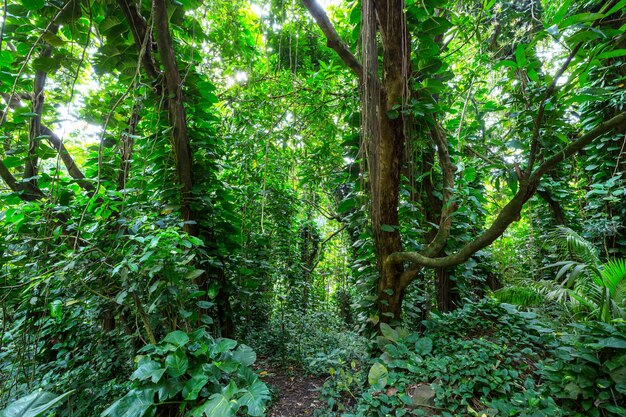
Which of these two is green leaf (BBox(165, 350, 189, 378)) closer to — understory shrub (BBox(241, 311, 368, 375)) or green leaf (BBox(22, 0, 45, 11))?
green leaf (BBox(22, 0, 45, 11))

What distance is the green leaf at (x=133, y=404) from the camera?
1168mm

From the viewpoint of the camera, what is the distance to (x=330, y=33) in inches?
72.3

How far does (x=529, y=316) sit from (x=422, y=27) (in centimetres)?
207

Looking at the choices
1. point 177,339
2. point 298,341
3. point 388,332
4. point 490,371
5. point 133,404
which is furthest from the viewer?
point 298,341

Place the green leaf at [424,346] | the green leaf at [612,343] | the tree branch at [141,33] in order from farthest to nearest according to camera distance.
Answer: the green leaf at [424,346] < the tree branch at [141,33] < the green leaf at [612,343]

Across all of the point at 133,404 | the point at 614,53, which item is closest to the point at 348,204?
the point at 614,53

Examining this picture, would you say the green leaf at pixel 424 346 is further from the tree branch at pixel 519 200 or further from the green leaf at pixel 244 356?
the green leaf at pixel 244 356

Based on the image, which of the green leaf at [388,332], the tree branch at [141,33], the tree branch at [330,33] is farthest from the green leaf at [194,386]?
the tree branch at [330,33]

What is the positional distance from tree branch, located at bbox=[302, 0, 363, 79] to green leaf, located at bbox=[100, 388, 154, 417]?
2004 mm

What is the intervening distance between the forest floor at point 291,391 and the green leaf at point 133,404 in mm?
1211

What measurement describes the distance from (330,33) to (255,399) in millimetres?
1944

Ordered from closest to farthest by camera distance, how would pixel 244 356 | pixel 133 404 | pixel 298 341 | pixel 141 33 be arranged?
pixel 133 404 → pixel 244 356 → pixel 141 33 → pixel 298 341

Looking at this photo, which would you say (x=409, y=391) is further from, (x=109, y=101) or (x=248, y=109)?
(x=109, y=101)

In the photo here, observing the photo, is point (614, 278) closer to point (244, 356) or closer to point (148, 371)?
point (244, 356)
